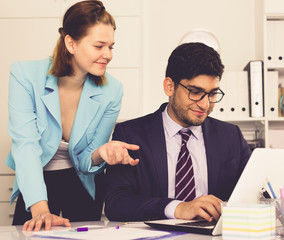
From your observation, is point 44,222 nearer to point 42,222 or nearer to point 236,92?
point 42,222

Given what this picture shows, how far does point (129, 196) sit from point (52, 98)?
561mm

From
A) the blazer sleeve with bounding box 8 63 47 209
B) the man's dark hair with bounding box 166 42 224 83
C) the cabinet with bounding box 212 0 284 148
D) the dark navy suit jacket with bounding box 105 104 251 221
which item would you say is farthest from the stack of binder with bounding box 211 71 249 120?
the blazer sleeve with bounding box 8 63 47 209

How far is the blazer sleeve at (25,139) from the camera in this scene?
149cm

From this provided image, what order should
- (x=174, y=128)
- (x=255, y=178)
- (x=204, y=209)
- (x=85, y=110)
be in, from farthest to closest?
(x=85, y=110) < (x=174, y=128) < (x=204, y=209) < (x=255, y=178)

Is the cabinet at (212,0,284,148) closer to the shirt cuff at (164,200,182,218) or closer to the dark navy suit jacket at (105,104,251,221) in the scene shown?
the dark navy suit jacket at (105,104,251,221)

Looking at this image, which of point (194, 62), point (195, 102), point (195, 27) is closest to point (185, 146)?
point (195, 102)

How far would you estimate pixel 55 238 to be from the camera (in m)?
1.08

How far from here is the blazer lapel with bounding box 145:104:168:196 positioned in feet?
5.36

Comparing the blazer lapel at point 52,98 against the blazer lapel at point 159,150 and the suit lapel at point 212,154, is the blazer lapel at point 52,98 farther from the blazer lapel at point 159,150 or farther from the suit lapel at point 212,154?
the suit lapel at point 212,154

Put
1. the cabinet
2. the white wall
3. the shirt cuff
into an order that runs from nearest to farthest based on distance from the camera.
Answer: the shirt cuff < the cabinet < the white wall

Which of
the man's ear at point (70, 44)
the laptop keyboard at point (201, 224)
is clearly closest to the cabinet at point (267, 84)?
the man's ear at point (70, 44)

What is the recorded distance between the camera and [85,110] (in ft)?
6.08

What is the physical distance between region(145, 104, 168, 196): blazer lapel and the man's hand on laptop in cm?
35

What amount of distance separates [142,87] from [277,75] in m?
0.91
